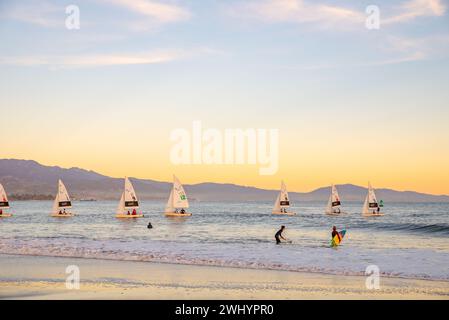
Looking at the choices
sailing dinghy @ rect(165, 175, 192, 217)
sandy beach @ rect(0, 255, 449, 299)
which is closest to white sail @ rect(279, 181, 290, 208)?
sailing dinghy @ rect(165, 175, 192, 217)

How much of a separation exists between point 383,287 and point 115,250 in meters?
18.3

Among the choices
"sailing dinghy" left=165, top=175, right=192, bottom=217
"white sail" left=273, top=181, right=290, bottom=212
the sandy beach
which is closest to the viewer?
the sandy beach

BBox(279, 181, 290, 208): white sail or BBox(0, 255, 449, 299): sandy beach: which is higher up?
BBox(279, 181, 290, 208): white sail

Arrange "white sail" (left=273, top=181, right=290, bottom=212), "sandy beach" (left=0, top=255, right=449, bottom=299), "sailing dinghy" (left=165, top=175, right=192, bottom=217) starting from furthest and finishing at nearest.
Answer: "white sail" (left=273, top=181, right=290, bottom=212) → "sailing dinghy" (left=165, top=175, right=192, bottom=217) → "sandy beach" (left=0, top=255, right=449, bottom=299)

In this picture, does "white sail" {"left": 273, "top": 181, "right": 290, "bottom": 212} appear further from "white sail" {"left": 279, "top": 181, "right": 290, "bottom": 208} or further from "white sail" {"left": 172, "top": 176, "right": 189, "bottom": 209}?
"white sail" {"left": 172, "top": 176, "right": 189, "bottom": 209}

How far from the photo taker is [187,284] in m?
19.2

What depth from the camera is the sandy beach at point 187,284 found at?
17.0 m

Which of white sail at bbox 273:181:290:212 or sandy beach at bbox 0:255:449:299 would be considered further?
white sail at bbox 273:181:290:212

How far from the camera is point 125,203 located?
3157 inches

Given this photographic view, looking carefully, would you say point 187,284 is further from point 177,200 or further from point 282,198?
point 282,198

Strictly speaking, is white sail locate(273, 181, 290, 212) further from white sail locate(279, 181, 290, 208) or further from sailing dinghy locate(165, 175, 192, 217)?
sailing dinghy locate(165, 175, 192, 217)

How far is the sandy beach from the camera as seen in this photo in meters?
17.0

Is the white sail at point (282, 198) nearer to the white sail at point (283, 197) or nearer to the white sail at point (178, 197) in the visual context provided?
the white sail at point (283, 197)
